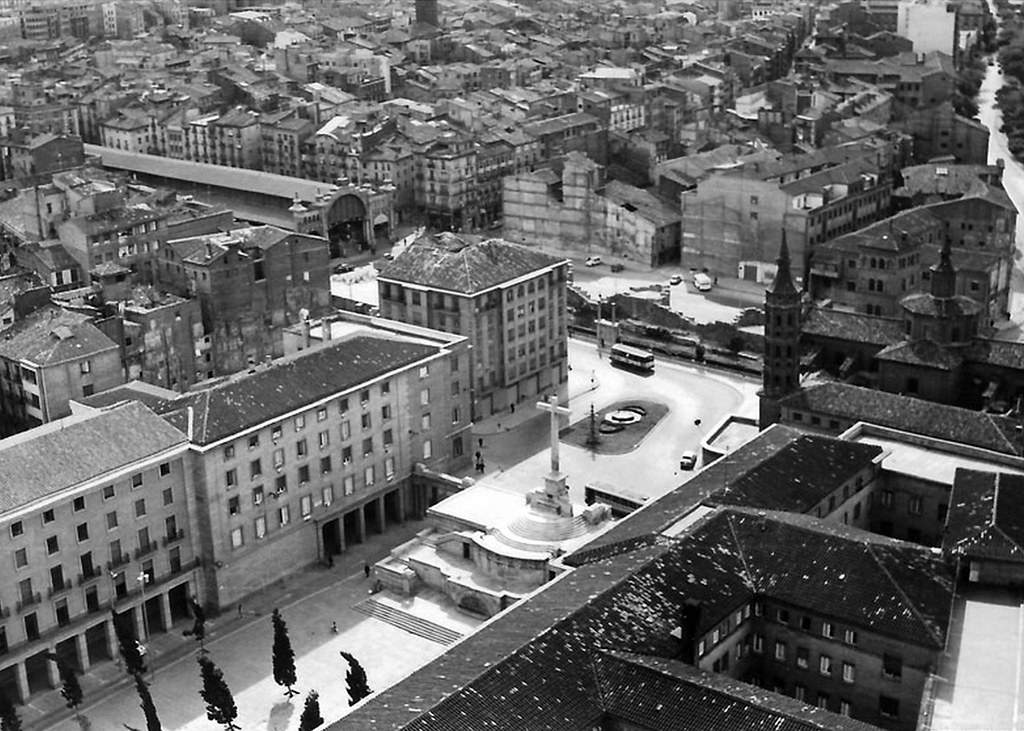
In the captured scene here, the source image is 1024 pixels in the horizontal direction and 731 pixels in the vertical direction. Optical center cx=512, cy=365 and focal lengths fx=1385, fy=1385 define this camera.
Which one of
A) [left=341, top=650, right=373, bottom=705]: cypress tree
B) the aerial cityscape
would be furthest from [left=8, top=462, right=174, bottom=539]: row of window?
[left=341, top=650, right=373, bottom=705]: cypress tree

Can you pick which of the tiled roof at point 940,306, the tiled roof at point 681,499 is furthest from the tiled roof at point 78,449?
the tiled roof at point 940,306

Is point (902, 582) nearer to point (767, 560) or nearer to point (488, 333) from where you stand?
point (767, 560)

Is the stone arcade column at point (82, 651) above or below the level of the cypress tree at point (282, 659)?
below

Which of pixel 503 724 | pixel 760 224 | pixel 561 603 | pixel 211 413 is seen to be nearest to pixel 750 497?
pixel 561 603

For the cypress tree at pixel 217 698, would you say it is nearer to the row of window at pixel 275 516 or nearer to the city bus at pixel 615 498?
the row of window at pixel 275 516

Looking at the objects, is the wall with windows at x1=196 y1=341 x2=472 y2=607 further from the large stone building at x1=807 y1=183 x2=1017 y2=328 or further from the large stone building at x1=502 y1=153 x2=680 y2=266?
the large stone building at x1=502 y1=153 x2=680 y2=266

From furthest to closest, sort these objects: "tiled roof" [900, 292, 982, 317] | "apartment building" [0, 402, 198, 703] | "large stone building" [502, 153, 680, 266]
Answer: "large stone building" [502, 153, 680, 266] < "tiled roof" [900, 292, 982, 317] < "apartment building" [0, 402, 198, 703]
